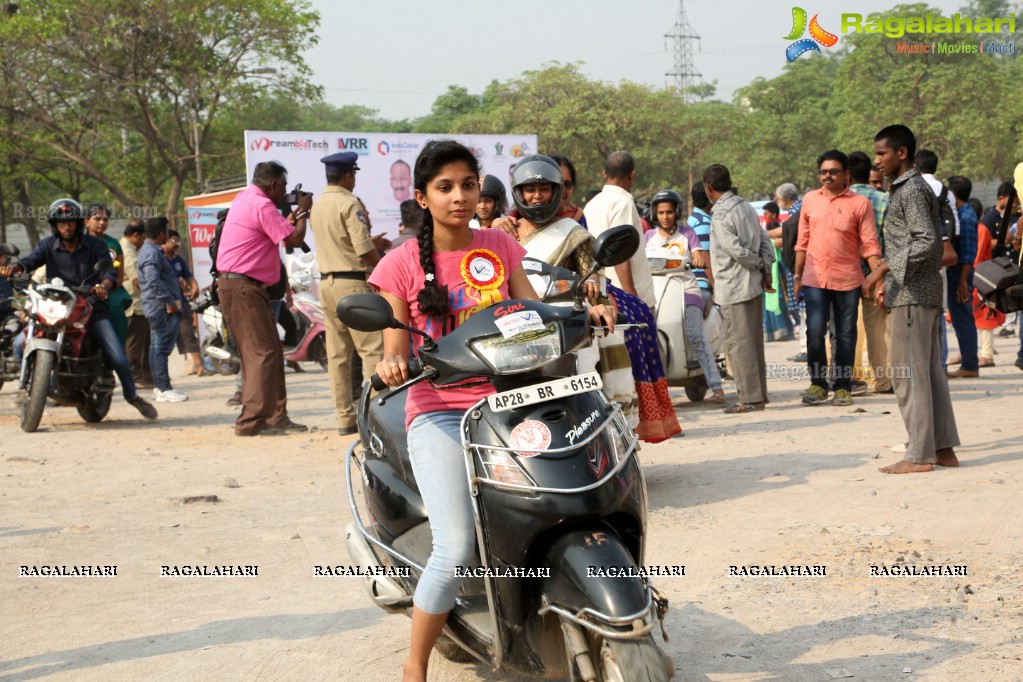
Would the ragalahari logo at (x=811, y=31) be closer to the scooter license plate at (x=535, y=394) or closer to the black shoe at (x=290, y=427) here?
the black shoe at (x=290, y=427)

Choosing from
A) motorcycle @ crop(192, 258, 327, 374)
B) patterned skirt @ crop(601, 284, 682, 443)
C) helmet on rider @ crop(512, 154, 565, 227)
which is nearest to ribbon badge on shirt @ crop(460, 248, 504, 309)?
helmet on rider @ crop(512, 154, 565, 227)

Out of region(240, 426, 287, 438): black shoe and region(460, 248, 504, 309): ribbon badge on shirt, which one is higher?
region(460, 248, 504, 309): ribbon badge on shirt

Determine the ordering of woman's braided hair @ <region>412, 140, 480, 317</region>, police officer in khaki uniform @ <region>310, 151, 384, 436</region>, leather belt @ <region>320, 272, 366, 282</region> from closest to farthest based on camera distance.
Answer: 1. woman's braided hair @ <region>412, 140, 480, 317</region>
2. police officer in khaki uniform @ <region>310, 151, 384, 436</region>
3. leather belt @ <region>320, 272, 366, 282</region>

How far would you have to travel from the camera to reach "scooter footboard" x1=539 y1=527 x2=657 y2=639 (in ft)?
10.7

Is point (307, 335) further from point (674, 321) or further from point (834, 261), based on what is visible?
point (834, 261)

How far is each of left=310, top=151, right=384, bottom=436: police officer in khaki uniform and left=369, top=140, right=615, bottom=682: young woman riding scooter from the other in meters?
5.35

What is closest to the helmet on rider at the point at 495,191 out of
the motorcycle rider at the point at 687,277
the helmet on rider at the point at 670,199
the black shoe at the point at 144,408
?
the motorcycle rider at the point at 687,277

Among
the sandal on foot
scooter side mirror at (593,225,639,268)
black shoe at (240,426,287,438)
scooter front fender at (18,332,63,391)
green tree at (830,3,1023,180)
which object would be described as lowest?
the sandal on foot

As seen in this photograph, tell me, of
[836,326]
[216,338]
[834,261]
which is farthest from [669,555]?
[216,338]

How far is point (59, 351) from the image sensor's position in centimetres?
1040

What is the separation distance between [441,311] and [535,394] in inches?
24.2

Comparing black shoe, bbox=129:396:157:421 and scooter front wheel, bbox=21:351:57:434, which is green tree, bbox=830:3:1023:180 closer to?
black shoe, bbox=129:396:157:421

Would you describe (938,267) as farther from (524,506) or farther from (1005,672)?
(524,506)

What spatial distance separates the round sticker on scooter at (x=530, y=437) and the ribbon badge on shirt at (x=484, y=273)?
66cm
